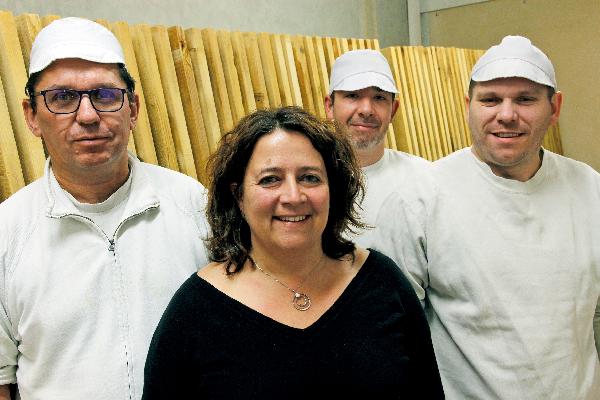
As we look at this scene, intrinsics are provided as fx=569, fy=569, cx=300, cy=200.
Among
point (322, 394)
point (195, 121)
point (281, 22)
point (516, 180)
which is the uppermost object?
point (281, 22)

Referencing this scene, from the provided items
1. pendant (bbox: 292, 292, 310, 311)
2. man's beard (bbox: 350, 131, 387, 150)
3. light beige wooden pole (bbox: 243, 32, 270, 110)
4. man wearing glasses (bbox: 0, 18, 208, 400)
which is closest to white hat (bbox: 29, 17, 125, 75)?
man wearing glasses (bbox: 0, 18, 208, 400)

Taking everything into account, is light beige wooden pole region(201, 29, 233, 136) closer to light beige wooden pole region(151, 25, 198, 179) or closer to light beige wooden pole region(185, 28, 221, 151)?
light beige wooden pole region(185, 28, 221, 151)

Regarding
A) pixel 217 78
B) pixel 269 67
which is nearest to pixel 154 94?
pixel 217 78

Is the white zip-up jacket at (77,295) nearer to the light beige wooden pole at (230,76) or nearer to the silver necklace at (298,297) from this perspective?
the silver necklace at (298,297)

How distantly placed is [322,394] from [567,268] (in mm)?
984

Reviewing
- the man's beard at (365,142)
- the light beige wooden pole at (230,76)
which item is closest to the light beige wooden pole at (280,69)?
the light beige wooden pole at (230,76)

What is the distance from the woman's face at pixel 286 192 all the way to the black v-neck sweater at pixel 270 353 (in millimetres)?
200

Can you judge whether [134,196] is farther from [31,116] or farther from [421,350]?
[421,350]

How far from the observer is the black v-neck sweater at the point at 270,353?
1.38 meters

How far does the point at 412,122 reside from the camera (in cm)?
444

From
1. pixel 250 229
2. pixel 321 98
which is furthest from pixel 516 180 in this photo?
pixel 321 98

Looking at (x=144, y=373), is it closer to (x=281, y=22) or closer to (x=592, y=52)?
(x=281, y=22)

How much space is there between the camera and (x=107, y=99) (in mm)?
1577

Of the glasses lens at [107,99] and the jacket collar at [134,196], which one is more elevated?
the glasses lens at [107,99]
